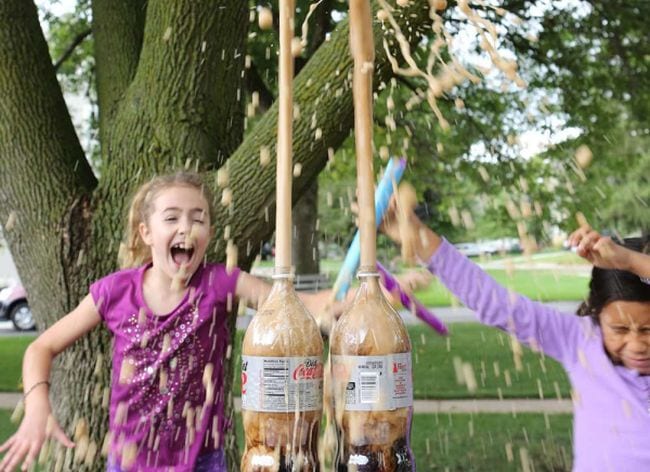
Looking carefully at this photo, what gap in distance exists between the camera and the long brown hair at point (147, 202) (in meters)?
3.08

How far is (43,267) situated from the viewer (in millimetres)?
4824

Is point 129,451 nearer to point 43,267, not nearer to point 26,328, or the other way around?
point 43,267

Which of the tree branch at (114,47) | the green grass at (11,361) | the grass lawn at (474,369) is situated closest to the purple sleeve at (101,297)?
the tree branch at (114,47)

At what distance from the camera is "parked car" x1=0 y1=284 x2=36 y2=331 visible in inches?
834

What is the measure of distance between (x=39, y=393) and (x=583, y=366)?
5.78 feet

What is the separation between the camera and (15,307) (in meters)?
21.5

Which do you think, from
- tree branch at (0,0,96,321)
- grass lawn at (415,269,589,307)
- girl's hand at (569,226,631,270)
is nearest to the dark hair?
girl's hand at (569,226,631,270)

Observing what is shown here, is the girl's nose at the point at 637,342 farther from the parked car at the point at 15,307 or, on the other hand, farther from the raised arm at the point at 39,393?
the parked car at the point at 15,307

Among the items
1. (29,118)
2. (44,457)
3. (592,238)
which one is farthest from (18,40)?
(592,238)

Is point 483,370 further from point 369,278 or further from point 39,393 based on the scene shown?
point 369,278

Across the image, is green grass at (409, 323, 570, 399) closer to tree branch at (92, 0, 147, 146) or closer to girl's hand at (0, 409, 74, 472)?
tree branch at (92, 0, 147, 146)

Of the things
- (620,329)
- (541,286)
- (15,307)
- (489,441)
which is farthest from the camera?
(541,286)

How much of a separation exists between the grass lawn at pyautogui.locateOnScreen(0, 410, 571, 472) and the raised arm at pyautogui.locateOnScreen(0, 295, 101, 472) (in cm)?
399

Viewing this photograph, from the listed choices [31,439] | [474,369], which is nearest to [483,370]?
[474,369]
